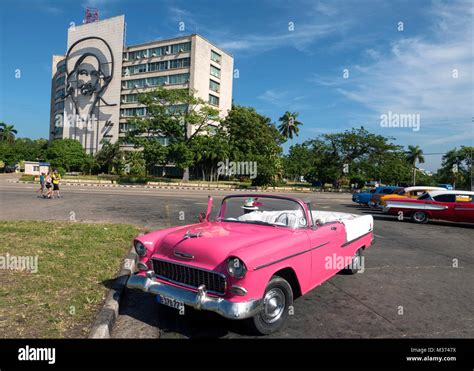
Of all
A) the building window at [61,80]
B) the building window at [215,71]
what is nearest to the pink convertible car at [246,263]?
the building window at [215,71]

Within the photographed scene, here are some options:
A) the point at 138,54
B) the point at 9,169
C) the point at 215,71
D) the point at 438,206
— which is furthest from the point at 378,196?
the point at 9,169

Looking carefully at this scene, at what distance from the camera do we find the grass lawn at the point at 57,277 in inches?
143

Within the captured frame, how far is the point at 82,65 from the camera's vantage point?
230ft

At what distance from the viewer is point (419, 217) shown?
13.6 m

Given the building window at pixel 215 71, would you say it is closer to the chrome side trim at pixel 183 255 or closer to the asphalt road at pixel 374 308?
the asphalt road at pixel 374 308

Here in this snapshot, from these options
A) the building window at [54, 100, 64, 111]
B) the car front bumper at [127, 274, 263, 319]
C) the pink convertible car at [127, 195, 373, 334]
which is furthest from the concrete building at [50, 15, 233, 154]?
the car front bumper at [127, 274, 263, 319]

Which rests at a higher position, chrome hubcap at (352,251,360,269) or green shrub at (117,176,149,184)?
green shrub at (117,176,149,184)

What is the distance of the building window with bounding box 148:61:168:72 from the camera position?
60800 mm

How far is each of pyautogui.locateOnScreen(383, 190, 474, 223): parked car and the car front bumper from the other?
1256cm

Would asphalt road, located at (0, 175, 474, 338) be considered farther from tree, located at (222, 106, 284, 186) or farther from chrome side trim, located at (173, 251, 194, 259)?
tree, located at (222, 106, 284, 186)

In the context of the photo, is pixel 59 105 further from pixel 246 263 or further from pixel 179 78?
pixel 246 263

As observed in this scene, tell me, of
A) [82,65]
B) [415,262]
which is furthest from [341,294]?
[82,65]

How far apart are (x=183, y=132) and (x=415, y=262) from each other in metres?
42.2
